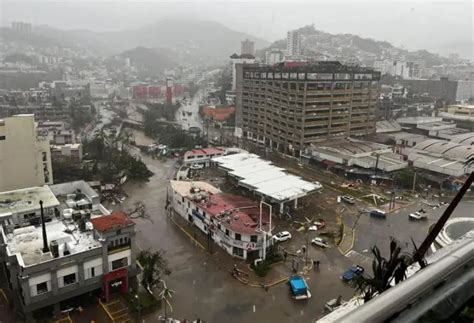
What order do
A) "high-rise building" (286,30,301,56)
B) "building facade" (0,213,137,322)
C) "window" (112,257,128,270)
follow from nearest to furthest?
"building facade" (0,213,137,322) → "window" (112,257,128,270) → "high-rise building" (286,30,301,56)

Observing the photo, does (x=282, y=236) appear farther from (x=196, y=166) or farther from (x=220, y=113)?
(x=220, y=113)

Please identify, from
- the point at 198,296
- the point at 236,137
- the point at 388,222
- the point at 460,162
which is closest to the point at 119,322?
the point at 198,296

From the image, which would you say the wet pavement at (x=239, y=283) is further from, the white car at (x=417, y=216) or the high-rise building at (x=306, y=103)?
the high-rise building at (x=306, y=103)

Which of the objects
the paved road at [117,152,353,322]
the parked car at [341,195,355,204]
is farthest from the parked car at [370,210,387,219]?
the paved road at [117,152,353,322]

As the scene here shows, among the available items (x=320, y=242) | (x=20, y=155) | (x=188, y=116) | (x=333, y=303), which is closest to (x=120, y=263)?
(x=333, y=303)

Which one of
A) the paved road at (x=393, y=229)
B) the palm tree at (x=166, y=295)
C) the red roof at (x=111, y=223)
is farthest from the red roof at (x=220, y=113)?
the palm tree at (x=166, y=295)

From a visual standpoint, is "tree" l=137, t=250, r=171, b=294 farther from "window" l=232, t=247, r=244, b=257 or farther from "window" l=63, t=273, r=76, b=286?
"window" l=232, t=247, r=244, b=257

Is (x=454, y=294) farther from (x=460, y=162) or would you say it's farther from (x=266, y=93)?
(x=266, y=93)
